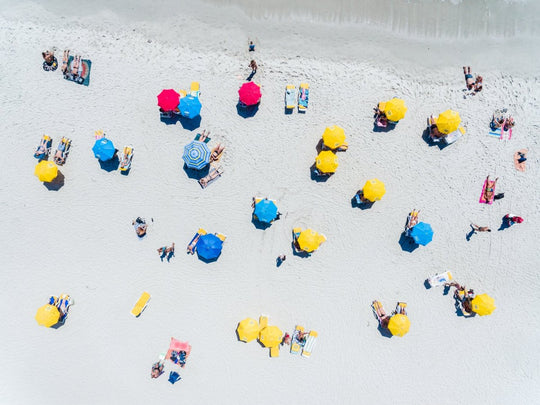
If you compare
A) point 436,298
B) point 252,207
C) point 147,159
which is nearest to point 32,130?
point 147,159

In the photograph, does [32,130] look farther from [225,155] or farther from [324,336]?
[324,336]

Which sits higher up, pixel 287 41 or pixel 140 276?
pixel 287 41

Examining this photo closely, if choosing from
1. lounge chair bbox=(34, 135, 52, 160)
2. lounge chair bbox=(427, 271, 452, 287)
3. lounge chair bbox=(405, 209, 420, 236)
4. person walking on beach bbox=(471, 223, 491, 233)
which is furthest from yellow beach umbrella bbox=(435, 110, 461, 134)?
lounge chair bbox=(34, 135, 52, 160)

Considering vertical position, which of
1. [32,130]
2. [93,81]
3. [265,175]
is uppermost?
[93,81]

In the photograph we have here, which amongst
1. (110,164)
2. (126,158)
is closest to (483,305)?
(126,158)

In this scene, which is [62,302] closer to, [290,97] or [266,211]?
[266,211]

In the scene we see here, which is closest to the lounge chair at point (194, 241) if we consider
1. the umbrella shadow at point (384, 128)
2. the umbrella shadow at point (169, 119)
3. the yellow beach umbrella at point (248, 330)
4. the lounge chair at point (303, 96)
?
the yellow beach umbrella at point (248, 330)

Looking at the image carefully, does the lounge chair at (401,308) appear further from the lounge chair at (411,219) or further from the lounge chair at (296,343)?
the lounge chair at (296,343)
